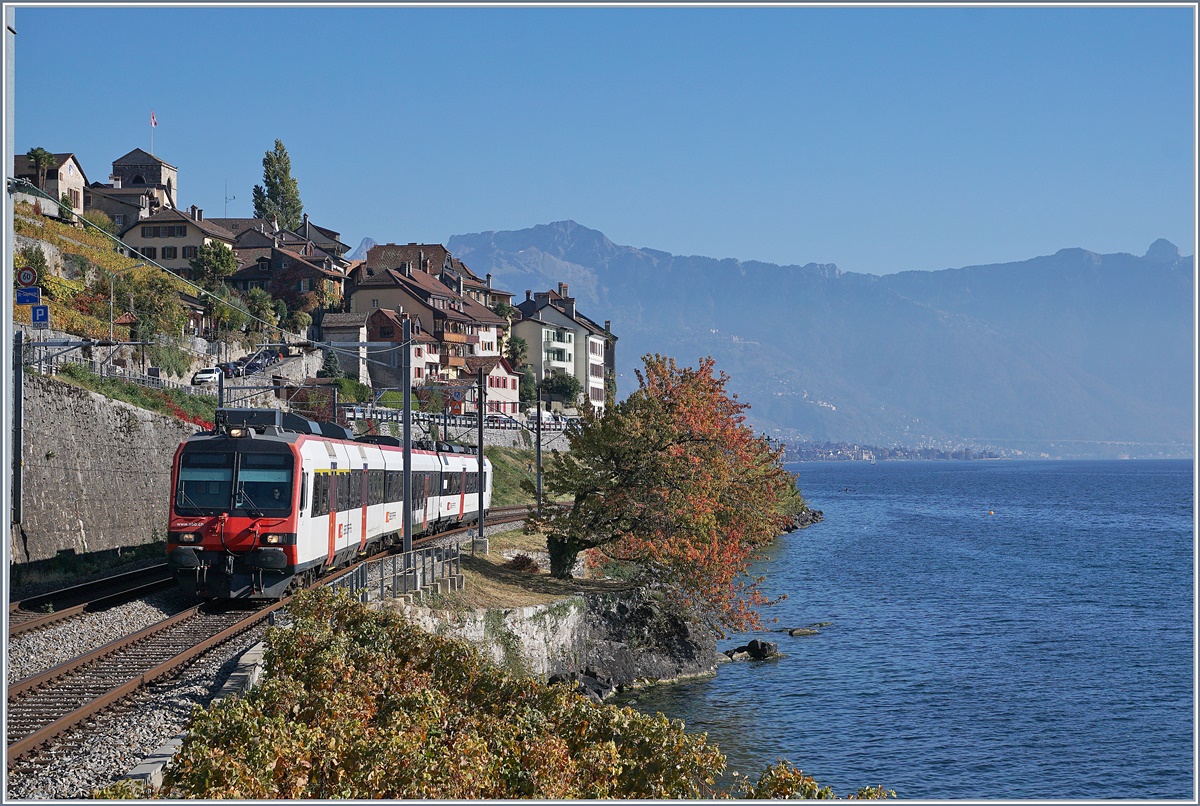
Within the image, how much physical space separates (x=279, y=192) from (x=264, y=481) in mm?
118529

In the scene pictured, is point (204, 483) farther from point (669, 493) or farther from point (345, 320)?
point (345, 320)

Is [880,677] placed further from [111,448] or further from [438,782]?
[438,782]

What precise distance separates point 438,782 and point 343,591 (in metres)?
9.46

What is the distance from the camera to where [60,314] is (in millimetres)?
52406

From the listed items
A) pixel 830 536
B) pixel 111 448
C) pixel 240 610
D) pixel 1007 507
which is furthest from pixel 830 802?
pixel 1007 507

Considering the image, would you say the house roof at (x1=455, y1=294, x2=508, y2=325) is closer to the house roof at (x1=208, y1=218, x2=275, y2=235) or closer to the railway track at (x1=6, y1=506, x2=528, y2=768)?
the house roof at (x1=208, y1=218, x2=275, y2=235)

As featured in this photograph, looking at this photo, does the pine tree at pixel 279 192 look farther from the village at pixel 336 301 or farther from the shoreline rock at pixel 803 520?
the shoreline rock at pixel 803 520

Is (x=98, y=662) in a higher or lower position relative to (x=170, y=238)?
lower

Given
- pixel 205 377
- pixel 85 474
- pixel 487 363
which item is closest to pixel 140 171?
pixel 487 363

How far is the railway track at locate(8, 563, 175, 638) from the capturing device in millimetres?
20453

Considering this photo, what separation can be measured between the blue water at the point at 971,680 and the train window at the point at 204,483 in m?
12.7

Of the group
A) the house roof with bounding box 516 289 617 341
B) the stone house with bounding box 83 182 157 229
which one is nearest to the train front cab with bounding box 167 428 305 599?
the stone house with bounding box 83 182 157 229

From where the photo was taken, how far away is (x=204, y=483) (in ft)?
76.8

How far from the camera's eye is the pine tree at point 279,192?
440ft
